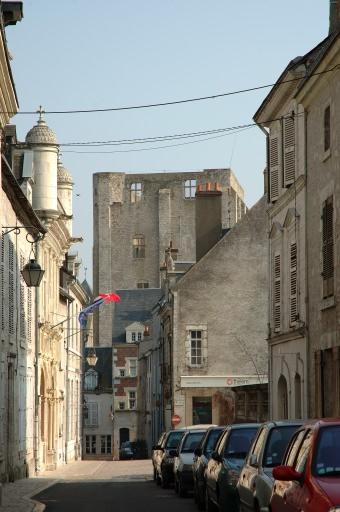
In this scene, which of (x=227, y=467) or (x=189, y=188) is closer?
(x=227, y=467)

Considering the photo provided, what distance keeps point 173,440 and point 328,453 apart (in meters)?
22.7

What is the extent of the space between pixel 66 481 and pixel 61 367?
670 inches

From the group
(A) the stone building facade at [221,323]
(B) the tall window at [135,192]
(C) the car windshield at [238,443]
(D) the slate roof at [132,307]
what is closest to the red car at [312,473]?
(C) the car windshield at [238,443]

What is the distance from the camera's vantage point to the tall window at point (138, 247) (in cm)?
10781

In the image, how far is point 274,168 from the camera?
3434 cm

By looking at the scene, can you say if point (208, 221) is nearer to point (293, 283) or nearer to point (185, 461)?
point (293, 283)

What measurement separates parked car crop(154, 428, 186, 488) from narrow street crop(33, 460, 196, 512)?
0.34 m

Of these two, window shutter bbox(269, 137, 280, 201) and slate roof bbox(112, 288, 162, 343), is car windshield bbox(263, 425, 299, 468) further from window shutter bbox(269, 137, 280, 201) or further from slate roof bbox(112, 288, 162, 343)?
slate roof bbox(112, 288, 162, 343)

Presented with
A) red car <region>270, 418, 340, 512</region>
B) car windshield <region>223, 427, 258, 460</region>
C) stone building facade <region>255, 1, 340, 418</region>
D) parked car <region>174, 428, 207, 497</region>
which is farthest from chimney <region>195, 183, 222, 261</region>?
red car <region>270, 418, 340, 512</region>

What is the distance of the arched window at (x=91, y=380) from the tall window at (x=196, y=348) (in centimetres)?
4795

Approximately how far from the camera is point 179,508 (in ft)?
77.6

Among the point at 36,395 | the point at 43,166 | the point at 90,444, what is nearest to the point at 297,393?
the point at 36,395

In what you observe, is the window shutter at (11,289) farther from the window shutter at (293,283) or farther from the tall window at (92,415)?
the tall window at (92,415)

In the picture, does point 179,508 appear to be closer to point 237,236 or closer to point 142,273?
point 237,236
